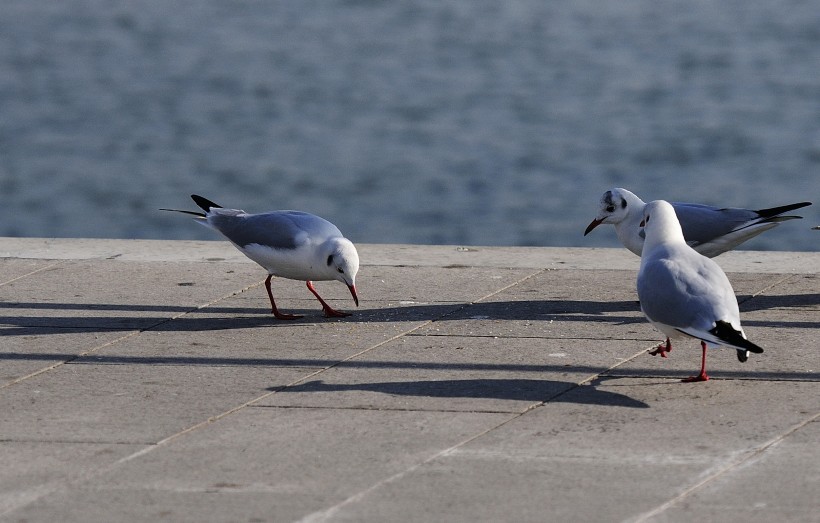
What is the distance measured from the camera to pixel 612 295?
9289 mm

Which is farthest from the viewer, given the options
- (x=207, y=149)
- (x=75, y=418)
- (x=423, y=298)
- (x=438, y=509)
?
(x=207, y=149)

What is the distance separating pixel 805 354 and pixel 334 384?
2450 mm

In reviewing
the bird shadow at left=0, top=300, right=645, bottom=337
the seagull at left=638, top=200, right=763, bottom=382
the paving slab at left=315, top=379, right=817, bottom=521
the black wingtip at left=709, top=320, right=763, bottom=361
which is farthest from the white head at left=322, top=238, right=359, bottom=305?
the black wingtip at left=709, top=320, right=763, bottom=361

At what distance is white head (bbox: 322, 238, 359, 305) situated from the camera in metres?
8.74

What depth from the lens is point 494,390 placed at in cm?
705

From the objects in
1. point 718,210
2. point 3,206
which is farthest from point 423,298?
point 3,206

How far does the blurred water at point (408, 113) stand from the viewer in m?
22.4

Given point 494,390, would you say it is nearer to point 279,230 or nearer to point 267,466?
point 267,466

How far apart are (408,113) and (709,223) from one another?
19324mm

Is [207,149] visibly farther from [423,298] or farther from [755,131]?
[423,298]

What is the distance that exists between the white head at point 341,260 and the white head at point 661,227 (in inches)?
73.1

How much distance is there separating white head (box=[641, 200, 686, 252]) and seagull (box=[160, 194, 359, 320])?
73.1 inches

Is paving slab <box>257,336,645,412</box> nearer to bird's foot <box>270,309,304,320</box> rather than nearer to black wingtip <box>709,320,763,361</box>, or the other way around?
black wingtip <box>709,320,763,361</box>

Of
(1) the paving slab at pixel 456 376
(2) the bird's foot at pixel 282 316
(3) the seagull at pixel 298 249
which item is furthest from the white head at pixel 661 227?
(2) the bird's foot at pixel 282 316
